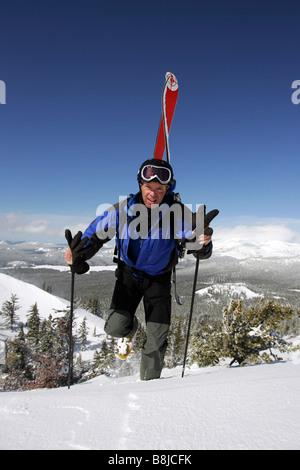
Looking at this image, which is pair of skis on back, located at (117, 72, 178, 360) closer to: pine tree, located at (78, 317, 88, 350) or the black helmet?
the black helmet

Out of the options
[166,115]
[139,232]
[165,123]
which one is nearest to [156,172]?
[139,232]

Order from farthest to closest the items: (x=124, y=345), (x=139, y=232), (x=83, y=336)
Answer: (x=83, y=336)
(x=124, y=345)
(x=139, y=232)

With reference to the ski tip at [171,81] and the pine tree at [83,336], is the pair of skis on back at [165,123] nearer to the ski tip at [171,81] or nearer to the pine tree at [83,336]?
the ski tip at [171,81]

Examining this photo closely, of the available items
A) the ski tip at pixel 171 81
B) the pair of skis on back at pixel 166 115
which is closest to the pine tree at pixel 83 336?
the pair of skis on back at pixel 166 115

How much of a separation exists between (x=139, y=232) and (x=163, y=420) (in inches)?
144

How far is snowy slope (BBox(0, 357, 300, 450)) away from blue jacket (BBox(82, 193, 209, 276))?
9.80 feet

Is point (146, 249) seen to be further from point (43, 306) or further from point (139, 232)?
point (43, 306)

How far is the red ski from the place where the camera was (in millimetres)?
7375

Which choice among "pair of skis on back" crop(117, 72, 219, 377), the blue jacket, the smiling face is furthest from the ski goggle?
"pair of skis on back" crop(117, 72, 219, 377)

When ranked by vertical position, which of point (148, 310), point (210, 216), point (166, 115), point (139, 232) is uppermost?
point (166, 115)

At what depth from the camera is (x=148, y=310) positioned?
6047 millimetres

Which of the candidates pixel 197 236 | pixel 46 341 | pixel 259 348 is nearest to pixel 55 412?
pixel 197 236

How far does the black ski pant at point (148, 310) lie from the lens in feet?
19.4
